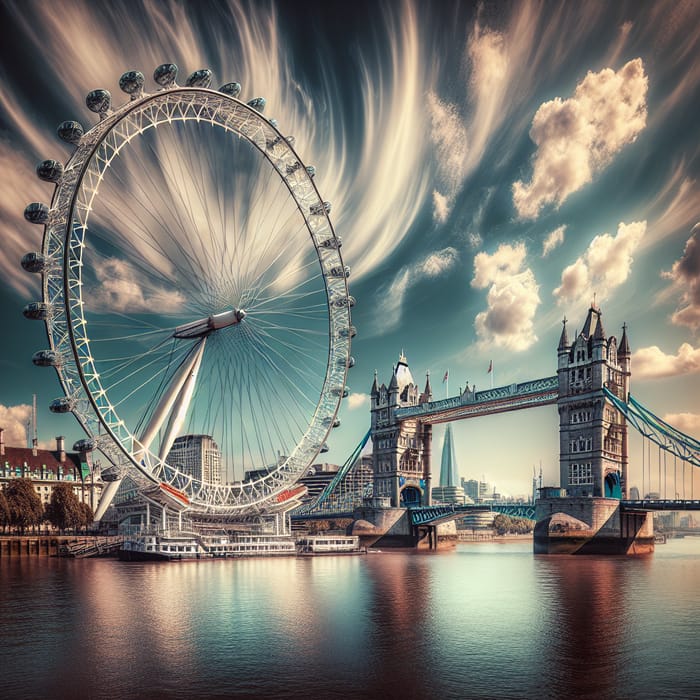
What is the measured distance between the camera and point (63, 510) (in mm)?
90750

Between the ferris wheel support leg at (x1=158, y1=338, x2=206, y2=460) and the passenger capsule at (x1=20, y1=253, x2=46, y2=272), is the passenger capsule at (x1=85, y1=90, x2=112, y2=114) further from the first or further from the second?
the ferris wheel support leg at (x1=158, y1=338, x2=206, y2=460)

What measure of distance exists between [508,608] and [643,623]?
291 inches

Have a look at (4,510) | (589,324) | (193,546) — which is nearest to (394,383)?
(589,324)

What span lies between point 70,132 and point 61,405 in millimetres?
17553

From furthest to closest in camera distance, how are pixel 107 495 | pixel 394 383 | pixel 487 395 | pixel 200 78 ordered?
pixel 394 383 → pixel 487 395 → pixel 107 495 → pixel 200 78

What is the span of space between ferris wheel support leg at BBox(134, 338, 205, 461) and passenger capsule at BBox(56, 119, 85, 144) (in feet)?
67.7

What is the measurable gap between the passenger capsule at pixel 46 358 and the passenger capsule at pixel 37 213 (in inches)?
329

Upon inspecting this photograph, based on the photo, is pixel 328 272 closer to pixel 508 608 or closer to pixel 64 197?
pixel 64 197

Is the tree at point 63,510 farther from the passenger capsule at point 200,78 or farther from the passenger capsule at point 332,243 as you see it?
the passenger capsule at point 200,78

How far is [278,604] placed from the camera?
42.1 m

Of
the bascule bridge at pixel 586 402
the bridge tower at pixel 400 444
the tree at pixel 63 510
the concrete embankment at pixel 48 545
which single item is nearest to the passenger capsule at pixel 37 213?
the concrete embankment at pixel 48 545

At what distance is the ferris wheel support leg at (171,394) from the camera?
64000 mm

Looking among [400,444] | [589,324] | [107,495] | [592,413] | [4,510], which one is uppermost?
[589,324]

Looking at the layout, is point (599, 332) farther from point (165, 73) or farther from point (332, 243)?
point (165, 73)
